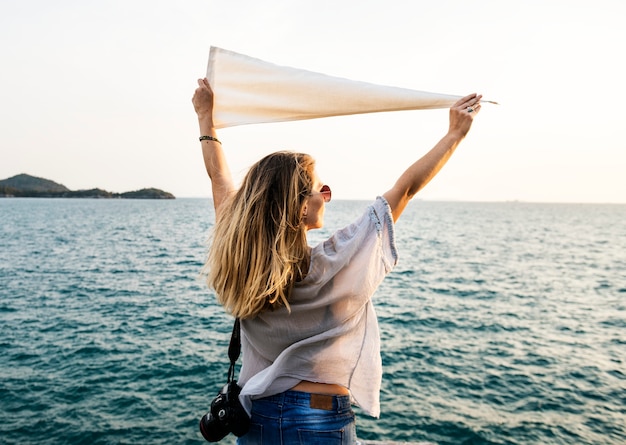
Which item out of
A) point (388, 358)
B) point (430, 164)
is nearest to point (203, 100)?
point (430, 164)

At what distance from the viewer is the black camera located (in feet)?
6.08

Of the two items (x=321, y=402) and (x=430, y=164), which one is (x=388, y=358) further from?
(x=430, y=164)

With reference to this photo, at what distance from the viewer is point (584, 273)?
95.6ft

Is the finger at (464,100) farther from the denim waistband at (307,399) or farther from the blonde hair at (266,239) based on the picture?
the denim waistband at (307,399)

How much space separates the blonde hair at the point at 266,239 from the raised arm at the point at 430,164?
1.15ft

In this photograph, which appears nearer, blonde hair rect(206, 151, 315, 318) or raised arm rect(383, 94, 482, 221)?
blonde hair rect(206, 151, 315, 318)

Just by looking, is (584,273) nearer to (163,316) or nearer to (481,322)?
(481,322)

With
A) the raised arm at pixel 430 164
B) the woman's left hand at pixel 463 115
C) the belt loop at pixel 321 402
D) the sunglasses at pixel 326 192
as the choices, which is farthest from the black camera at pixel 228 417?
the woman's left hand at pixel 463 115

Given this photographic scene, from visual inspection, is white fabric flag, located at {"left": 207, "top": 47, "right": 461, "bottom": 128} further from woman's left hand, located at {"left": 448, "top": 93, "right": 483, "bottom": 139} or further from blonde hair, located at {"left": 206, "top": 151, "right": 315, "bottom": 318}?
blonde hair, located at {"left": 206, "top": 151, "right": 315, "bottom": 318}

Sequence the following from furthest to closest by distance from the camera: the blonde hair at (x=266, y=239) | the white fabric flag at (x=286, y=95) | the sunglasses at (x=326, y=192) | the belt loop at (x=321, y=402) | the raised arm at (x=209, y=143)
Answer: the raised arm at (x=209, y=143) < the white fabric flag at (x=286, y=95) < the sunglasses at (x=326, y=192) < the belt loop at (x=321, y=402) < the blonde hair at (x=266, y=239)

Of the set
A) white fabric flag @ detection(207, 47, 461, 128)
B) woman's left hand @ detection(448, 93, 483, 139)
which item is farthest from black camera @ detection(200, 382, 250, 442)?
woman's left hand @ detection(448, 93, 483, 139)

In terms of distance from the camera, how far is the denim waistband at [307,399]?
181 centimetres

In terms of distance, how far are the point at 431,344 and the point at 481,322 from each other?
3.76m

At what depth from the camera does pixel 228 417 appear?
185cm
